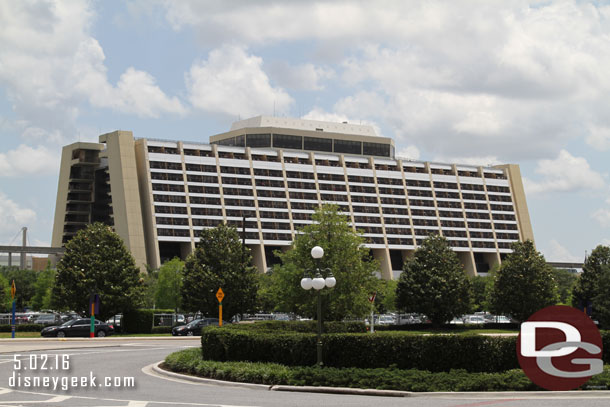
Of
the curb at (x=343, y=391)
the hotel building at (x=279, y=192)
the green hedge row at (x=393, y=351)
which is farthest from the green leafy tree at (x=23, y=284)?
the curb at (x=343, y=391)

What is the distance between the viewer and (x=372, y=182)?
159 metres

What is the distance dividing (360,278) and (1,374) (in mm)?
28422

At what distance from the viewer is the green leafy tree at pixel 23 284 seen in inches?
4395

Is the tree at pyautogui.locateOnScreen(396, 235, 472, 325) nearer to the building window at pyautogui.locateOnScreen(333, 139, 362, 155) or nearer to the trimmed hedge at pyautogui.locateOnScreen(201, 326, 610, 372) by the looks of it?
the trimmed hedge at pyautogui.locateOnScreen(201, 326, 610, 372)

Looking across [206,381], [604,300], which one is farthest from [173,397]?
[604,300]

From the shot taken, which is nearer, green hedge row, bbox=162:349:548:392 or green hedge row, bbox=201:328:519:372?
green hedge row, bbox=162:349:548:392

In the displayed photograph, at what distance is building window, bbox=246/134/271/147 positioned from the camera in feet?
526

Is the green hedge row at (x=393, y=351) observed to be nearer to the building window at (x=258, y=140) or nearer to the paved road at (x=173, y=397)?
the paved road at (x=173, y=397)

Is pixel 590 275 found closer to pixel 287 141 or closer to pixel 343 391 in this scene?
pixel 343 391

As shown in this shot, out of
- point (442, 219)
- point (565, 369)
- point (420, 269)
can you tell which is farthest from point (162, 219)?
point (565, 369)

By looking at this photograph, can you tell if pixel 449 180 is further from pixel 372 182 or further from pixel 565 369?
pixel 565 369

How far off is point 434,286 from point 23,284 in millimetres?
65297

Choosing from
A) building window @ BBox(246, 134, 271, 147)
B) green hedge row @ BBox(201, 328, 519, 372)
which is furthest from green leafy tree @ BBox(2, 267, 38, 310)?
green hedge row @ BBox(201, 328, 519, 372)

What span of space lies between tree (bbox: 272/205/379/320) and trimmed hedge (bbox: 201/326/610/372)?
2287cm
